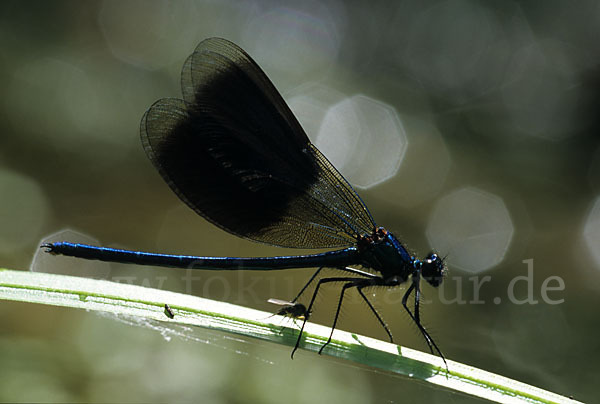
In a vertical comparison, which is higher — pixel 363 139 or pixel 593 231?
pixel 363 139

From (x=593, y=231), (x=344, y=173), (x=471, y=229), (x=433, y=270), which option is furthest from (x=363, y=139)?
(x=433, y=270)

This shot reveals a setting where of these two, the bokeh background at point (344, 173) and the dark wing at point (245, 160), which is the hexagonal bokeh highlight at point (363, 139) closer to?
the bokeh background at point (344, 173)

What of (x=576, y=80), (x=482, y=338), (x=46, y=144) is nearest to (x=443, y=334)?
(x=482, y=338)

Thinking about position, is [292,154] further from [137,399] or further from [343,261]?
[137,399]

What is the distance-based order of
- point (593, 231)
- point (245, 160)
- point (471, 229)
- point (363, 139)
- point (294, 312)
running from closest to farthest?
point (294, 312), point (245, 160), point (593, 231), point (471, 229), point (363, 139)

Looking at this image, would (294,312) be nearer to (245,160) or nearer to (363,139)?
(245,160)

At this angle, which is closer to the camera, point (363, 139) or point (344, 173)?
point (344, 173)

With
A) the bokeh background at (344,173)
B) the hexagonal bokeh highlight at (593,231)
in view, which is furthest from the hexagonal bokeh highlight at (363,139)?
the hexagonal bokeh highlight at (593,231)
